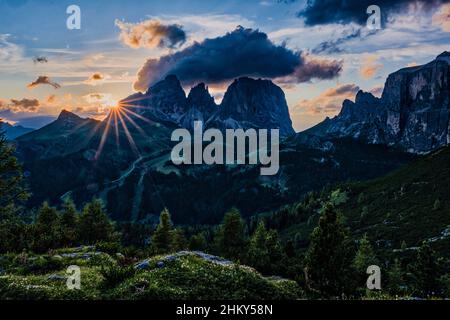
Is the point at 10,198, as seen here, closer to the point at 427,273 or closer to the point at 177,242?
the point at 177,242

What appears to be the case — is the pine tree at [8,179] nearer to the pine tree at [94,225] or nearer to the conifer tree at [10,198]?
the conifer tree at [10,198]

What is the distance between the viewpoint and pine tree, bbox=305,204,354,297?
26.3m

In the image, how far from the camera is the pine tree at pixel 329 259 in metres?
26.3

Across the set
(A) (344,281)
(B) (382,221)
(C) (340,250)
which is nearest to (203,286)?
(A) (344,281)

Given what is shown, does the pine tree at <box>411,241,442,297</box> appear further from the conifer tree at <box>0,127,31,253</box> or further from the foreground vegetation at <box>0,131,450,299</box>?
the conifer tree at <box>0,127,31,253</box>

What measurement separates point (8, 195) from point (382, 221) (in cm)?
14558

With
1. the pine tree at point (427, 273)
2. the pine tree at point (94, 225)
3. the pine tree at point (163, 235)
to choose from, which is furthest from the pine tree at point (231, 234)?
the pine tree at point (427, 273)

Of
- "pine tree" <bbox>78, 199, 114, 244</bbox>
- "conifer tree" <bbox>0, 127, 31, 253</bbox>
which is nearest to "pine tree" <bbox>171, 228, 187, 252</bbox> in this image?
"pine tree" <bbox>78, 199, 114, 244</bbox>

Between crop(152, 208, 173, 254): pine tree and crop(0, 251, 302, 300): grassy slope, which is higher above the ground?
crop(0, 251, 302, 300): grassy slope

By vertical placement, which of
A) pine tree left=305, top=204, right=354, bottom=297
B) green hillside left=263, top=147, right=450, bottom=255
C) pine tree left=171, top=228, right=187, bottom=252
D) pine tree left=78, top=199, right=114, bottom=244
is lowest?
green hillside left=263, top=147, right=450, bottom=255

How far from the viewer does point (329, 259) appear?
1149 inches

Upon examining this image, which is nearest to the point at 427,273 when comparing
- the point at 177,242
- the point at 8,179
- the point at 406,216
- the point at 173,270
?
the point at 173,270

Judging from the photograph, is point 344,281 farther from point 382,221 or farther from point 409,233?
point 382,221

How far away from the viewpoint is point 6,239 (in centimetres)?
3650
